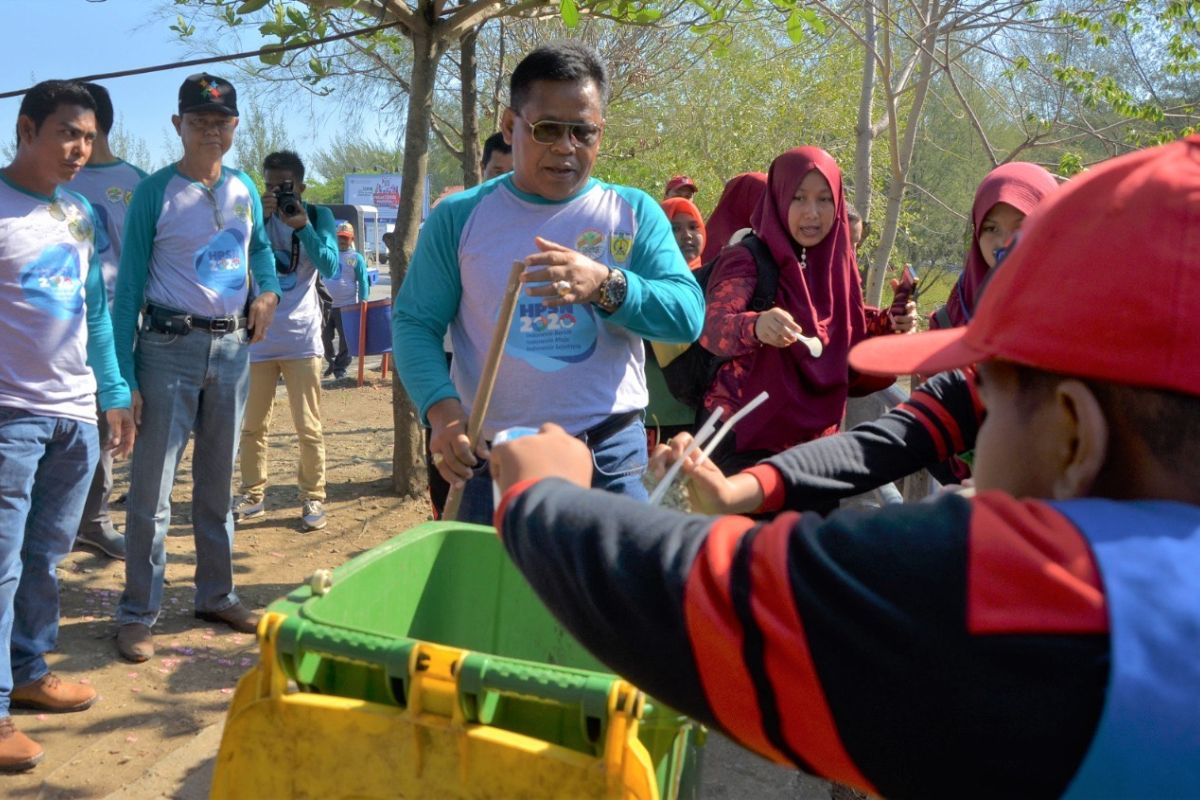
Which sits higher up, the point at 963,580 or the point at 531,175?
the point at 531,175

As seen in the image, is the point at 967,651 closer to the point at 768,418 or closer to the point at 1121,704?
the point at 1121,704

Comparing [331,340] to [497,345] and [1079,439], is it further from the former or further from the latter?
[1079,439]

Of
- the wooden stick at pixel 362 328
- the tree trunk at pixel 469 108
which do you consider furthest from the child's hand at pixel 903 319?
the wooden stick at pixel 362 328

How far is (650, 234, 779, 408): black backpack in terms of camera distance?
3695mm

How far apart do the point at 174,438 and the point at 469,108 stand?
12.5 ft

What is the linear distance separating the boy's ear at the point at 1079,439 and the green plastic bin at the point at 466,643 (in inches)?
27.3

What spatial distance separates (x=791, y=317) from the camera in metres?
3.48

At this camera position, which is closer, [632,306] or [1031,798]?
[1031,798]

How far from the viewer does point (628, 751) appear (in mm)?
1482

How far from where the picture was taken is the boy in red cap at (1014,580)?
84 cm

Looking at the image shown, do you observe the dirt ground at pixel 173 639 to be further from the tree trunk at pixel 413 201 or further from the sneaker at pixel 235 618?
the tree trunk at pixel 413 201

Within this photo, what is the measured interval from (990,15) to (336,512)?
5.85m

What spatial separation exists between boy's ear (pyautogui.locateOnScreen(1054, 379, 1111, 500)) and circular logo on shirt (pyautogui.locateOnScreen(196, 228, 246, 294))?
375cm

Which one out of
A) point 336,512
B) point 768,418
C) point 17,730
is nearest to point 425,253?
point 768,418
